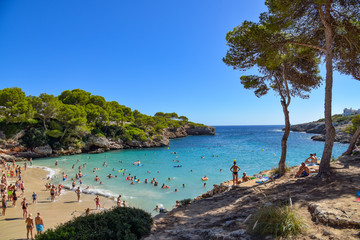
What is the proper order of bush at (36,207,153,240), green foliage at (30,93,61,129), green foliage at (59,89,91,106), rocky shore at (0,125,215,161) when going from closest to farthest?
bush at (36,207,153,240), rocky shore at (0,125,215,161), green foliage at (30,93,61,129), green foliage at (59,89,91,106)

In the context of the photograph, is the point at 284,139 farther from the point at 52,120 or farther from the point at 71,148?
the point at 52,120

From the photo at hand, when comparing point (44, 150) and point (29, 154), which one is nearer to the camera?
point (29, 154)

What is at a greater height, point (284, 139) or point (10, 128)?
point (10, 128)

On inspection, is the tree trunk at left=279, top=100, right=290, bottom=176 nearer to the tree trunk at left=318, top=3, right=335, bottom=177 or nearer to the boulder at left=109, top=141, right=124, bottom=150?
the tree trunk at left=318, top=3, right=335, bottom=177

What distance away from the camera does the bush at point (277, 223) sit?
3412 millimetres

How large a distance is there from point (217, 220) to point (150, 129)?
54923 mm

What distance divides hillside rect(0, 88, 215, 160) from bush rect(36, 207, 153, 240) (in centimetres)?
3500

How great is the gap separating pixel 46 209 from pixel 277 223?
15649 millimetres

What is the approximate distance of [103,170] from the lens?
26.8m

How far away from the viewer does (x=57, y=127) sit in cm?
3656

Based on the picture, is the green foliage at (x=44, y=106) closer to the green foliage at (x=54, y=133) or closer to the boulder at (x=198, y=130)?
the green foliage at (x=54, y=133)

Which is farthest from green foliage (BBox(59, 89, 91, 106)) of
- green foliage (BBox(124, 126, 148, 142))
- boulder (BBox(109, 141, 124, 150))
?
boulder (BBox(109, 141, 124, 150))

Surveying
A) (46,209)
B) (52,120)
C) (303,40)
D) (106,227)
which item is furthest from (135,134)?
(106,227)

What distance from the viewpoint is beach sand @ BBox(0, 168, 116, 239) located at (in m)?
10.6
